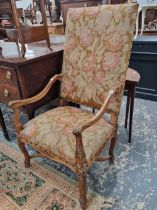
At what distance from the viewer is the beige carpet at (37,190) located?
1329mm

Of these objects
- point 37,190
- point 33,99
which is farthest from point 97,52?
point 37,190

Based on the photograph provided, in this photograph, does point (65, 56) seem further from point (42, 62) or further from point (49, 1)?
point (49, 1)

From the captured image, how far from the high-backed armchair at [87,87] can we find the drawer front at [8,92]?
0.18 meters

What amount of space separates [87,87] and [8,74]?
599 millimetres

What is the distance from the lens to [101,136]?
4.13 ft

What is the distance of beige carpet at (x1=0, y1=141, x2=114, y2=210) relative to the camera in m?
1.33

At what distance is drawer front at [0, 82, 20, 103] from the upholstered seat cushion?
0.90ft

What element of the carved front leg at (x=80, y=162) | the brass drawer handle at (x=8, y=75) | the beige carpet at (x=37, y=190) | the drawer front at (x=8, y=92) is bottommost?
the beige carpet at (x=37, y=190)

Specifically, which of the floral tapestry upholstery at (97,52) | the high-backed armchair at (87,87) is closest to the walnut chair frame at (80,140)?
the high-backed armchair at (87,87)

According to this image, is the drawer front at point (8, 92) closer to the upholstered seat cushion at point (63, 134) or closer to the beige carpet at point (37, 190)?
the upholstered seat cushion at point (63, 134)

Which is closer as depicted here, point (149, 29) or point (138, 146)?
point (138, 146)

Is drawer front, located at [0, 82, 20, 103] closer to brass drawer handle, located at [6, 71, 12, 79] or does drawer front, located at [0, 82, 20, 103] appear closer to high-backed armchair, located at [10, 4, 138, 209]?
brass drawer handle, located at [6, 71, 12, 79]

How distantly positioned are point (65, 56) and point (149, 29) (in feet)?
5.47

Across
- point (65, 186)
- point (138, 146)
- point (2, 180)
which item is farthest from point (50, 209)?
point (138, 146)
